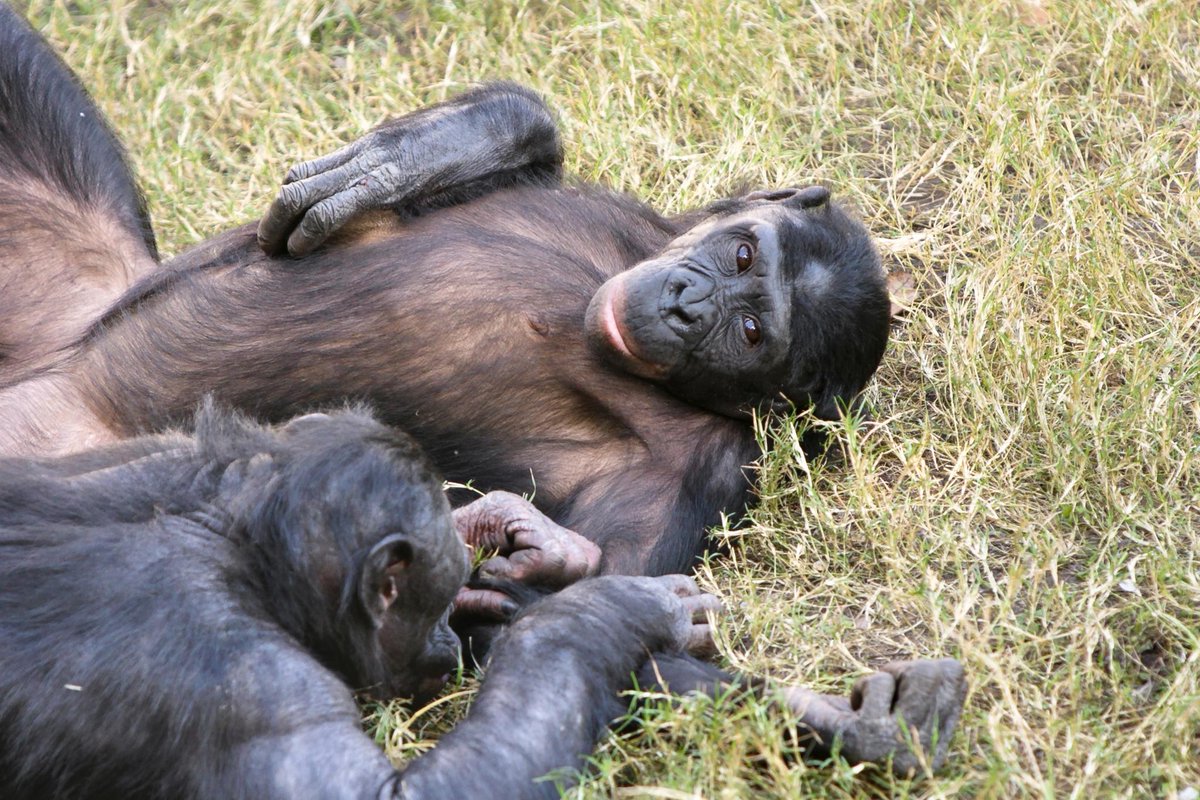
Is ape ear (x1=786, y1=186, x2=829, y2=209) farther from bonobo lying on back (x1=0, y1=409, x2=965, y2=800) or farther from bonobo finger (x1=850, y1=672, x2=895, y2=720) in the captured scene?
bonobo finger (x1=850, y1=672, x2=895, y2=720)

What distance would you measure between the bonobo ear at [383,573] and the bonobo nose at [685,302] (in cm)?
135

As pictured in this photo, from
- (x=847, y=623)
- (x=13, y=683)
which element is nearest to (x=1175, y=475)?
(x=847, y=623)

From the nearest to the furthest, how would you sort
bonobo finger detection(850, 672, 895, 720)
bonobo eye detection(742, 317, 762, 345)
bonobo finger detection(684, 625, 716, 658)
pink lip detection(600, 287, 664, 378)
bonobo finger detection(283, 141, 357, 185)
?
bonobo finger detection(850, 672, 895, 720) → bonobo finger detection(684, 625, 716, 658) → pink lip detection(600, 287, 664, 378) → bonobo eye detection(742, 317, 762, 345) → bonobo finger detection(283, 141, 357, 185)

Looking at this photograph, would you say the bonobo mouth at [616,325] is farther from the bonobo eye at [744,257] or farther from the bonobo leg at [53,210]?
the bonobo leg at [53,210]

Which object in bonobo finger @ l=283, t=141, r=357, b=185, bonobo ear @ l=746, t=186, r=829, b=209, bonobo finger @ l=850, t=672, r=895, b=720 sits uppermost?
bonobo finger @ l=283, t=141, r=357, b=185

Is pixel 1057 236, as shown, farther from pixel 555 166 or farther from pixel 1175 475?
pixel 555 166

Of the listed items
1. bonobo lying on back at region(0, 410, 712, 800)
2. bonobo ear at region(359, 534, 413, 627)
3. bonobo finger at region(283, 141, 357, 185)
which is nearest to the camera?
bonobo lying on back at region(0, 410, 712, 800)

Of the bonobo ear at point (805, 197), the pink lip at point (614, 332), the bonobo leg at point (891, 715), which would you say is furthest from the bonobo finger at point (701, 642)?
the bonobo ear at point (805, 197)

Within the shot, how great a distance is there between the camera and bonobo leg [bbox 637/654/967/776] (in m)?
3.26

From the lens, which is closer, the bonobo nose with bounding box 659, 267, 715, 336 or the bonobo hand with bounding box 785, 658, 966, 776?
the bonobo hand with bounding box 785, 658, 966, 776

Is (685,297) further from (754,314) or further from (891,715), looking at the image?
(891,715)

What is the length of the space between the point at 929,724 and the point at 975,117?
322cm

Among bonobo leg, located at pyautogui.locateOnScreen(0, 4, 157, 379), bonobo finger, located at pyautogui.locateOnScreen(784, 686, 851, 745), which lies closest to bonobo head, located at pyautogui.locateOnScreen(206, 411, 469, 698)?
bonobo finger, located at pyautogui.locateOnScreen(784, 686, 851, 745)

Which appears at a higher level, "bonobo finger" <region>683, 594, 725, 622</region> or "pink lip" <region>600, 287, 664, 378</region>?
"pink lip" <region>600, 287, 664, 378</region>
